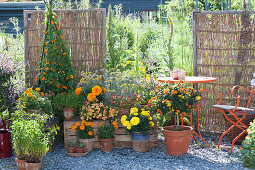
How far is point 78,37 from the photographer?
5203 mm

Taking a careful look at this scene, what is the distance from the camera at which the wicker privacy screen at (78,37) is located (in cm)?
516

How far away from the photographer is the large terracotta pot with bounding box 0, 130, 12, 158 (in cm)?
400

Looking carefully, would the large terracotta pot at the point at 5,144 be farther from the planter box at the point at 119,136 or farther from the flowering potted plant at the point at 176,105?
the flowering potted plant at the point at 176,105

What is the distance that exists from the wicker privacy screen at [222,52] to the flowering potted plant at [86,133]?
1772 mm

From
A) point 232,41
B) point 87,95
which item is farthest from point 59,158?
point 232,41

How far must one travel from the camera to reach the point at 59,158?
4.06 m

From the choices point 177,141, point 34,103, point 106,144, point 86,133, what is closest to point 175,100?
point 177,141

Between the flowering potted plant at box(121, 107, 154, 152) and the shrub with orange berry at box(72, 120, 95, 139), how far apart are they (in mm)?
429

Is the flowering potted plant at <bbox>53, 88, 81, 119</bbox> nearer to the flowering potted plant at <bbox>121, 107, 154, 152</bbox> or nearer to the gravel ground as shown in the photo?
the gravel ground

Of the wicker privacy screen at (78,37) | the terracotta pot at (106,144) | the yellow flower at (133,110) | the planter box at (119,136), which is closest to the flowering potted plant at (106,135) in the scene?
the terracotta pot at (106,144)

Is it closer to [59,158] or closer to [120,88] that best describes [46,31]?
[120,88]

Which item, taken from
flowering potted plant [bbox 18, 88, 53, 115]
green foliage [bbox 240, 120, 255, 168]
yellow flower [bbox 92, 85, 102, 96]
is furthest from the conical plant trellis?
green foliage [bbox 240, 120, 255, 168]

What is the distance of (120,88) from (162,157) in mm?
1272

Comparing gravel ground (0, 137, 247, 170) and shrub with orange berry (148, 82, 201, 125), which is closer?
gravel ground (0, 137, 247, 170)
